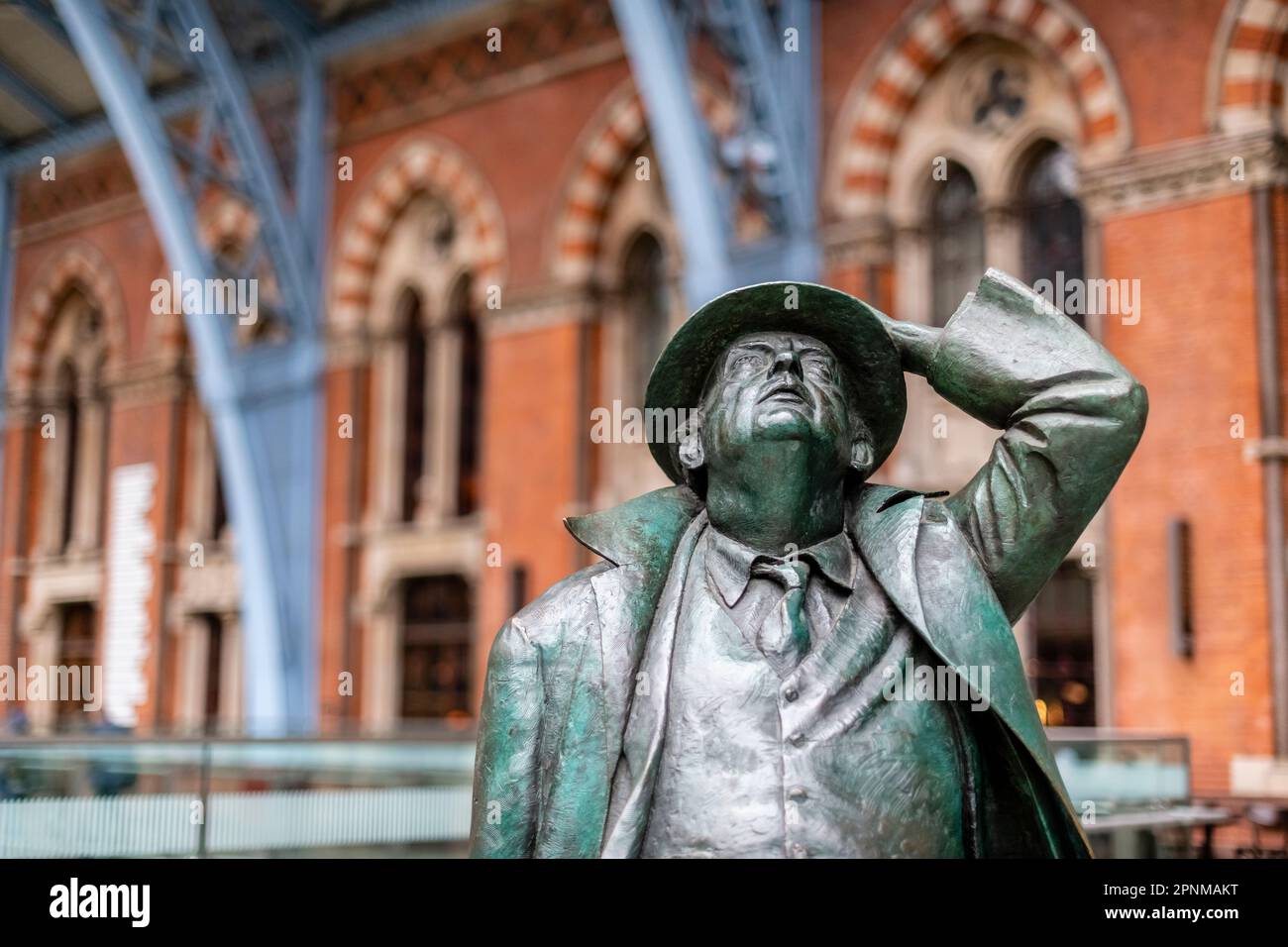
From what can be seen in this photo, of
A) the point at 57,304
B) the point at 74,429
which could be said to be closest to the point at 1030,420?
the point at 57,304

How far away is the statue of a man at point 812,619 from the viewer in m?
2.31

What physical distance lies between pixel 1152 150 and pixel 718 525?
10.5 m

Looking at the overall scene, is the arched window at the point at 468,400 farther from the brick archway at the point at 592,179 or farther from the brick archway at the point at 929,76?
the brick archway at the point at 929,76

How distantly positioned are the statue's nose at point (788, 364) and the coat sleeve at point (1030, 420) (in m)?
0.23

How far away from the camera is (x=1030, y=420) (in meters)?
2.47

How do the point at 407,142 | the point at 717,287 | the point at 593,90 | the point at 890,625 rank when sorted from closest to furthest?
the point at 890,625, the point at 717,287, the point at 593,90, the point at 407,142

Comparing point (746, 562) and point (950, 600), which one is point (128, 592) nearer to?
point (746, 562)

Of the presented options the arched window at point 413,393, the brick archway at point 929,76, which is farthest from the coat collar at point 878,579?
the arched window at point 413,393

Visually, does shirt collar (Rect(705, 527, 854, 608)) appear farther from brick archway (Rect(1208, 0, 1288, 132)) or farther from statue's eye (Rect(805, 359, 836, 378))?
brick archway (Rect(1208, 0, 1288, 132))

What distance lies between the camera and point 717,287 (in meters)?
12.8

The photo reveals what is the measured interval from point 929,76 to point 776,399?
472 inches
